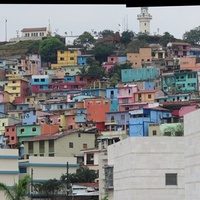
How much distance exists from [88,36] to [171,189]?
215 ft

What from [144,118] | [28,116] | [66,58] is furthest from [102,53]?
[144,118]

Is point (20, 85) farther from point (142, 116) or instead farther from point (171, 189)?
point (171, 189)

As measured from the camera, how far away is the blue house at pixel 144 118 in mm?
51062

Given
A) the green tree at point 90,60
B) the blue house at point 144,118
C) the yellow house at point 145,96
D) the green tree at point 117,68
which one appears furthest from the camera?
the green tree at point 90,60

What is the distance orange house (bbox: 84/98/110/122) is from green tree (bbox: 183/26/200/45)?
100 ft

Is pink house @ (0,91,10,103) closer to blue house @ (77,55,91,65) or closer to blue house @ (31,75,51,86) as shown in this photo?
blue house @ (31,75,51,86)

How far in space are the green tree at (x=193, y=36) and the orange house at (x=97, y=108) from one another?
100 ft

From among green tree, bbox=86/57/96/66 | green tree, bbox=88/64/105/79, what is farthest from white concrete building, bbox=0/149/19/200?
green tree, bbox=86/57/96/66

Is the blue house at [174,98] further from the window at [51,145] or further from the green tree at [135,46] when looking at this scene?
the green tree at [135,46]

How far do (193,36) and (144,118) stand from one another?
4005 centimetres

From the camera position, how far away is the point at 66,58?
251 feet

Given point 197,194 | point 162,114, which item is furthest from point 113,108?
point 197,194

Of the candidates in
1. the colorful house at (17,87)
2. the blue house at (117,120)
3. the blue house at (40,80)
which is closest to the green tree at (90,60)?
the blue house at (40,80)

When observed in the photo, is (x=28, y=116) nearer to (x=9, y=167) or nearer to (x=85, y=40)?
(x=9, y=167)
